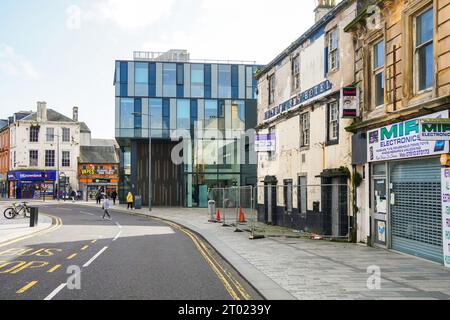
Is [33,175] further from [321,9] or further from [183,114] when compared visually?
[321,9]

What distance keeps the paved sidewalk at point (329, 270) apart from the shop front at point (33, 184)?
5840 cm

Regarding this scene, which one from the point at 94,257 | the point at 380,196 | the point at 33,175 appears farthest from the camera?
the point at 33,175

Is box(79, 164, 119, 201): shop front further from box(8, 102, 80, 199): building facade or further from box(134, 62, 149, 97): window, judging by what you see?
box(134, 62, 149, 97): window

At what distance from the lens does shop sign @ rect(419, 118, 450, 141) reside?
1047 cm

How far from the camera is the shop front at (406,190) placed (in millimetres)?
12539

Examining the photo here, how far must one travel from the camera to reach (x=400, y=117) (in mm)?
13773

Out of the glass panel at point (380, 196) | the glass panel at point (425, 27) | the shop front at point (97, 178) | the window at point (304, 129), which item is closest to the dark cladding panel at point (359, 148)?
the glass panel at point (380, 196)

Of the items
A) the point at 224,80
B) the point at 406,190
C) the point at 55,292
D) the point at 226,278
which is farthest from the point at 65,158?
the point at 55,292

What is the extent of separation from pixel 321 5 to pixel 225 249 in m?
15.1

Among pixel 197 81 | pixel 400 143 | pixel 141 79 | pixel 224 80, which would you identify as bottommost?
pixel 400 143

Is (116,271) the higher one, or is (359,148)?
(359,148)

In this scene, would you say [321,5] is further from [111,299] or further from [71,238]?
[111,299]

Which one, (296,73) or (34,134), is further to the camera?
(34,134)

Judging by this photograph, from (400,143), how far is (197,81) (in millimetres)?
39981
